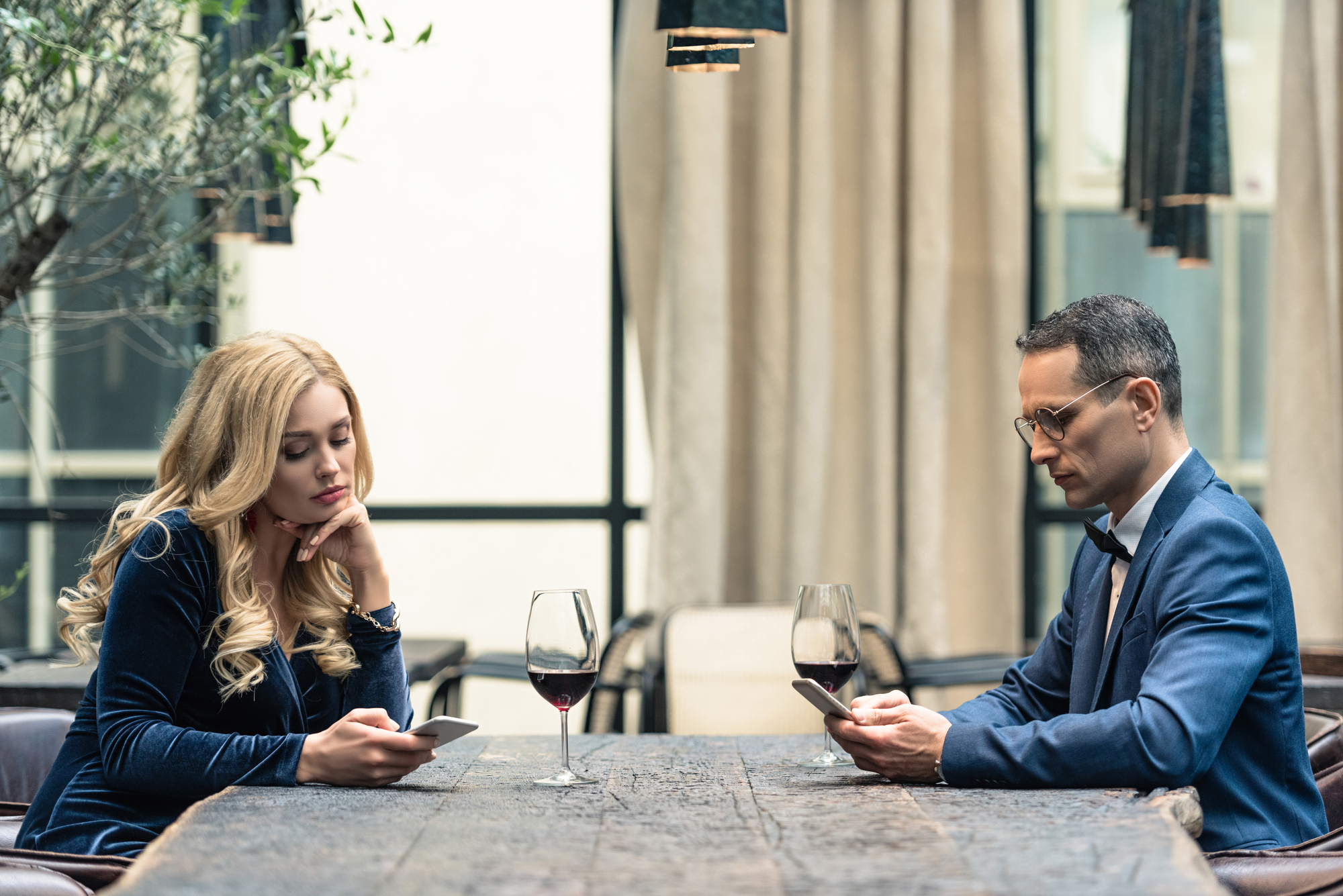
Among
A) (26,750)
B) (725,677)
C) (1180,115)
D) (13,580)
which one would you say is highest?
(1180,115)

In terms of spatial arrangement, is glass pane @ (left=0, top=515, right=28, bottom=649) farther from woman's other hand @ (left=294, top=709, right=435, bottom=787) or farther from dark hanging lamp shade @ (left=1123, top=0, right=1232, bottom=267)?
dark hanging lamp shade @ (left=1123, top=0, right=1232, bottom=267)

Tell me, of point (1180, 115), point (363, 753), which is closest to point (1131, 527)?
point (363, 753)

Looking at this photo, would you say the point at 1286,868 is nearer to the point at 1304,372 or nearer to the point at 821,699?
the point at 821,699

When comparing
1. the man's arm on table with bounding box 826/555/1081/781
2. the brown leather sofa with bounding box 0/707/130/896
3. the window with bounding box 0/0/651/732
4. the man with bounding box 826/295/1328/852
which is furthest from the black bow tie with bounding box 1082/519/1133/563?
the window with bounding box 0/0/651/732

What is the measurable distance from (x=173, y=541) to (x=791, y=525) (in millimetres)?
2710

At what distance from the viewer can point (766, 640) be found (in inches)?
152

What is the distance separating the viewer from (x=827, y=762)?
184 cm

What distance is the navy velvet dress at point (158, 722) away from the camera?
1.70m

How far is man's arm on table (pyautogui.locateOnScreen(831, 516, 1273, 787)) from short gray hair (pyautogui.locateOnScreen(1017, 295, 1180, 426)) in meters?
0.27

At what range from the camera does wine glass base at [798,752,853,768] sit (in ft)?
5.99

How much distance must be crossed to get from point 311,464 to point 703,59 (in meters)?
1.16

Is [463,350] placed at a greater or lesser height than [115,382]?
greater

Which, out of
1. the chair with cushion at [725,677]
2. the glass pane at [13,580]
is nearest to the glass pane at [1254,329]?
the chair with cushion at [725,677]

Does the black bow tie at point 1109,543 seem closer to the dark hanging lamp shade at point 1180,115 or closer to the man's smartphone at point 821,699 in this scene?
the man's smartphone at point 821,699
